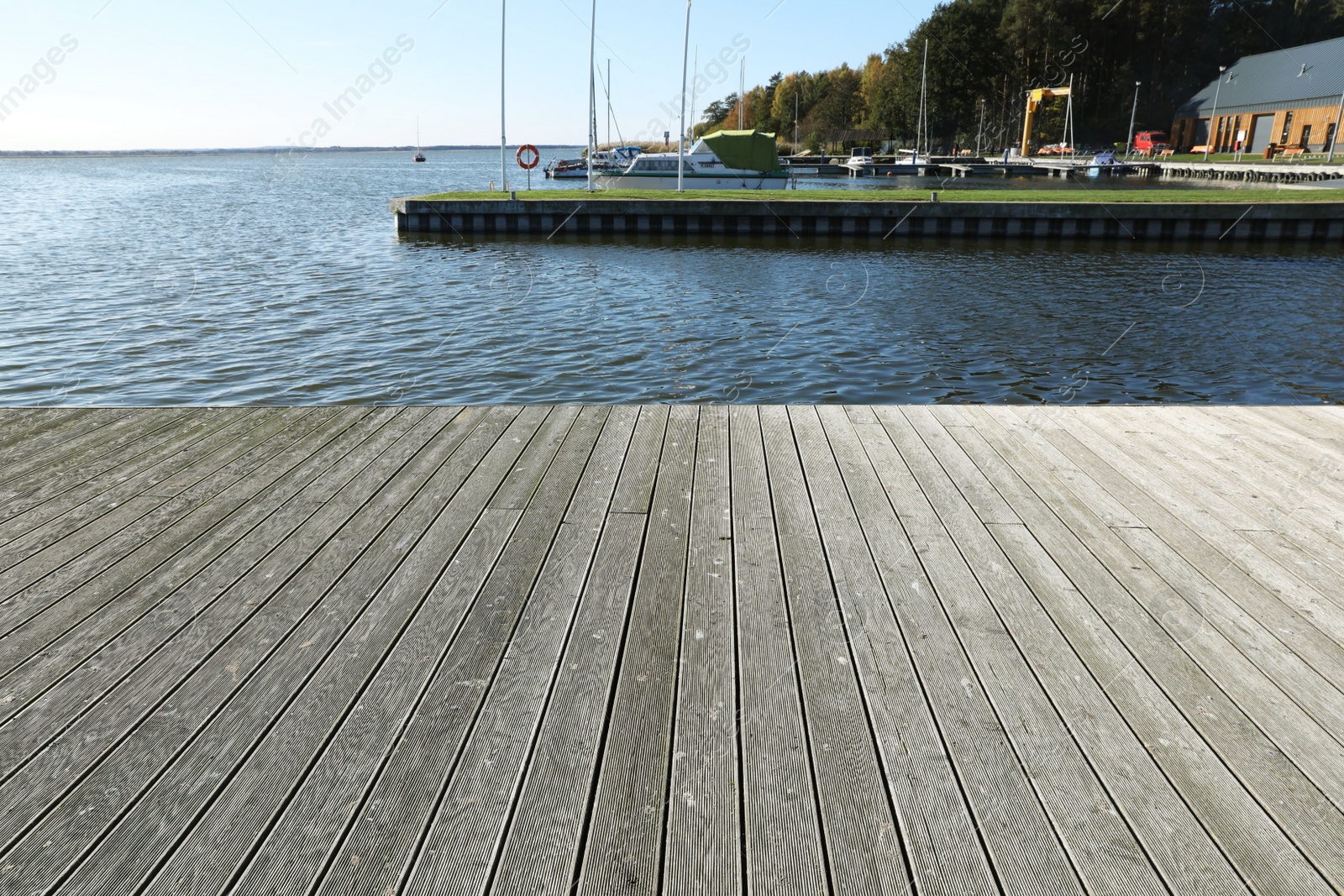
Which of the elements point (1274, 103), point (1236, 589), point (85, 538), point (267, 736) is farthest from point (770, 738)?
point (1274, 103)

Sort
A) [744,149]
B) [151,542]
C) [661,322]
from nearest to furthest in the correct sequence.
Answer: [151,542], [661,322], [744,149]

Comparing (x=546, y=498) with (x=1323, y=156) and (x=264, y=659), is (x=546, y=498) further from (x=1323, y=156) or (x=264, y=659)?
(x=1323, y=156)

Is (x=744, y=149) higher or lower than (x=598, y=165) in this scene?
higher

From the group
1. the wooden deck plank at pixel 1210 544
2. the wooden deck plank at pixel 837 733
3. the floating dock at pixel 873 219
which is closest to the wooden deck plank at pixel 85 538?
the wooden deck plank at pixel 837 733

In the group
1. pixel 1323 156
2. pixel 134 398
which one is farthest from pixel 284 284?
pixel 1323 156

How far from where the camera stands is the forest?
213ft

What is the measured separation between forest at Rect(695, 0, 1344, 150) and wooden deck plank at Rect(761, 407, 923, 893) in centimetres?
6415

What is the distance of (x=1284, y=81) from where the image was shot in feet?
176

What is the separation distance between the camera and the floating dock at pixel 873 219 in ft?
68.8

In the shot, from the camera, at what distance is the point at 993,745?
2.04m

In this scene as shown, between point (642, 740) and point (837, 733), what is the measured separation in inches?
18.5

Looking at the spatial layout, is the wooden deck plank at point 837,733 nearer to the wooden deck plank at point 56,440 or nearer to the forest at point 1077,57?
the wooden deck plank at point 56,440

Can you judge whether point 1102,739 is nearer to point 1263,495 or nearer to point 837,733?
point 837,733

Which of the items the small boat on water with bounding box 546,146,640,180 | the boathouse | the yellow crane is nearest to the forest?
the yellow crane
